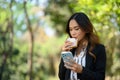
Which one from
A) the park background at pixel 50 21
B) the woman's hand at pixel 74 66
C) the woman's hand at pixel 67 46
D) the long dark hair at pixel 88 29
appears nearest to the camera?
the woman's hand at pixel 74 66

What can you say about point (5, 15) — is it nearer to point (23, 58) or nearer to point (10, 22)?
point (10, 22)

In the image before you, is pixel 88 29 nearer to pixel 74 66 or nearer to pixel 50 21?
pixel 74 66

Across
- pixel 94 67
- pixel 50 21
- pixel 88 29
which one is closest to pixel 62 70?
pixel 94 67

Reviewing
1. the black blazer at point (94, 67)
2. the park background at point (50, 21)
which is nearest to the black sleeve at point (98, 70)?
the black blazer at point (94, 67)

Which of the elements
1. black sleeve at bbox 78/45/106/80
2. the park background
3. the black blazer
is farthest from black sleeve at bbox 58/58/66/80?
the park background

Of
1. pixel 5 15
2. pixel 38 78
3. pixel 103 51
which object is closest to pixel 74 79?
pixel 103 51

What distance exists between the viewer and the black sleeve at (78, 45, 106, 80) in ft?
13.4

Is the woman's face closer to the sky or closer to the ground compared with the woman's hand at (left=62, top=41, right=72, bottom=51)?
closer to the sky

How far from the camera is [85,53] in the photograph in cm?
423

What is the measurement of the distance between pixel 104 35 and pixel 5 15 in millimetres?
4373

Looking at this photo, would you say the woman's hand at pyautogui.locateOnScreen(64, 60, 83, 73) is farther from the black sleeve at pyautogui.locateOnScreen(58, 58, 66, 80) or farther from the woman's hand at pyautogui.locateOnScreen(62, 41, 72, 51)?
the black sleeve at pyautogui.locateOnScreen(58, 58, 66, 80)

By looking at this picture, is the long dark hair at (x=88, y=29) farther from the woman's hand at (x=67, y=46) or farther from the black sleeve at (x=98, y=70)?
the woman's hand at (x=67, y=46)

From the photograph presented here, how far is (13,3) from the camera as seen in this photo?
600 inches

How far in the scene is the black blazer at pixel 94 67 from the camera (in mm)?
4082
